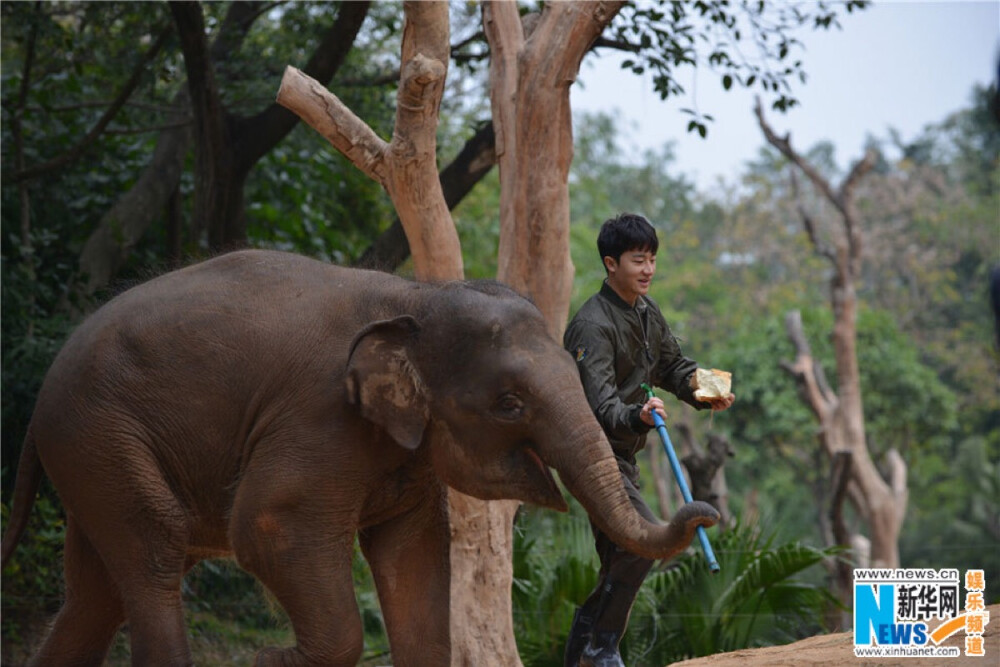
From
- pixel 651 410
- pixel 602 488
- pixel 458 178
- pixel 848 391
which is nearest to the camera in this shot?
pixel 602 488

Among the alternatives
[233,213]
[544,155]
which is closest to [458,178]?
[233,213]

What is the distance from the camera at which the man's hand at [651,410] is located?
4.21m

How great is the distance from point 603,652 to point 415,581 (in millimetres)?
784

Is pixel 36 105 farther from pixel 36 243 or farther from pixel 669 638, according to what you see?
pixel 669 638

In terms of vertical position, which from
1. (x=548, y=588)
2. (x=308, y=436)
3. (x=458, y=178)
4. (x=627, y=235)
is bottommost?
(x=548, y=588)

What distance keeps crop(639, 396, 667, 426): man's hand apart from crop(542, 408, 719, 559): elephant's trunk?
0.27 meters

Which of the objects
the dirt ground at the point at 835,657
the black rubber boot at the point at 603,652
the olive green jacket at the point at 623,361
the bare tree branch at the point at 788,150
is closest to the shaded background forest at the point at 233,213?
the olive green jacket at the point at 623,361

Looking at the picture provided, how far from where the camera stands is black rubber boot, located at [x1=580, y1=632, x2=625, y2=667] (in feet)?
15.5

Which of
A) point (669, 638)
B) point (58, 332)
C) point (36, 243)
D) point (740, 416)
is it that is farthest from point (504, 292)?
point (740, 416)

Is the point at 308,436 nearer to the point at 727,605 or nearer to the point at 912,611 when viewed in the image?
the point at 912,611

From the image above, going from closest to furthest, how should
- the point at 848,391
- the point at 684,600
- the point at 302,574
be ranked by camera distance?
the point at 302,574, the point at 684,600, the point at 848,391

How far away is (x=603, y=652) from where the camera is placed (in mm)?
4738

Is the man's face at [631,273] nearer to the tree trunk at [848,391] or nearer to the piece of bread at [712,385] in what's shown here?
the piece of bread at [712,385]

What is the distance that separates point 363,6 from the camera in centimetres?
885
